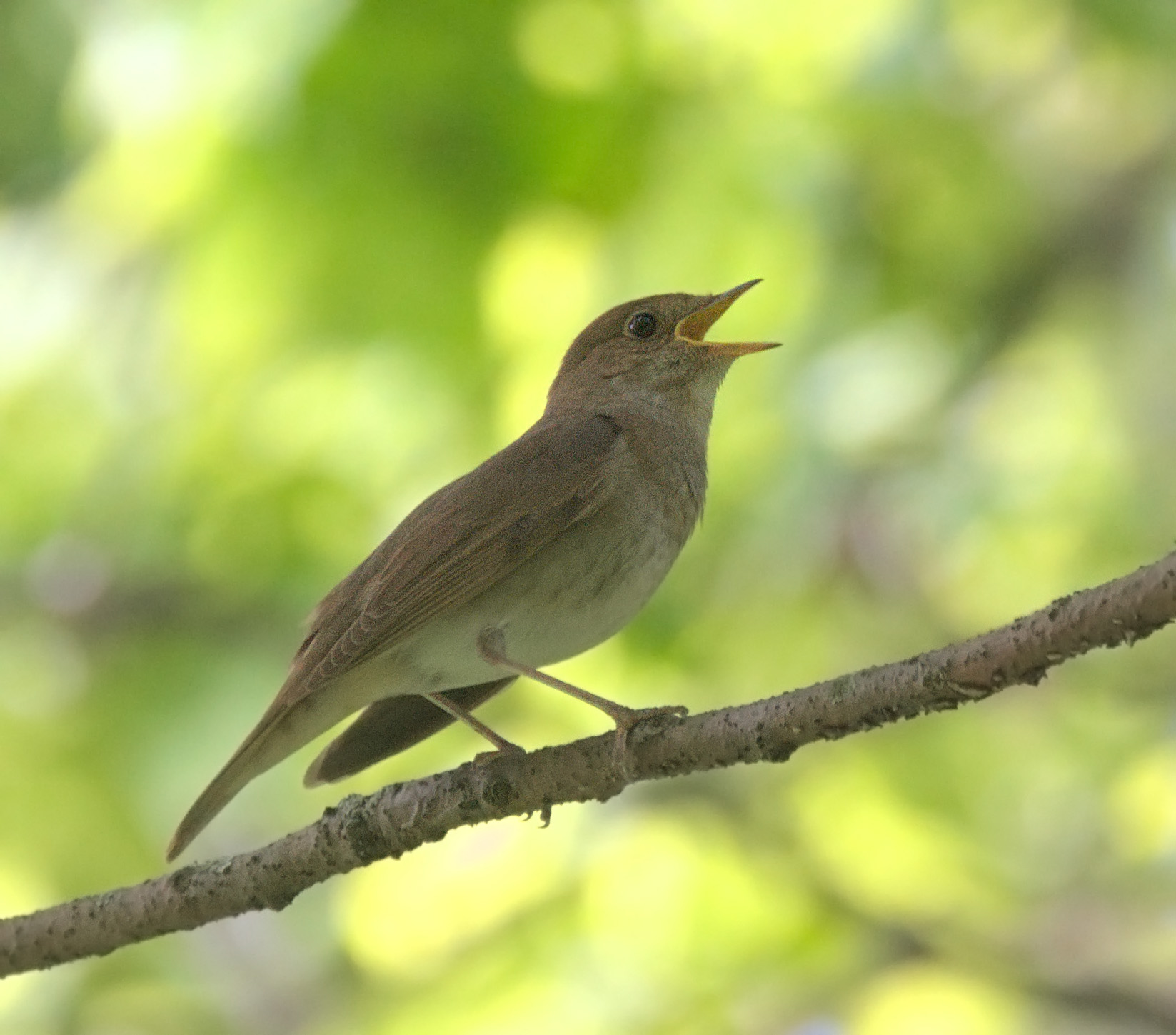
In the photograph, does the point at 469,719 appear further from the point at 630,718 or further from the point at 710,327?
the point at 710,327

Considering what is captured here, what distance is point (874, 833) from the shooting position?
6.89 metres

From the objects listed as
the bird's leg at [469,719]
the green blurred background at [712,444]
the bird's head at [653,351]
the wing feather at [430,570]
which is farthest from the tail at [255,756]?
the bird's head at [653,351]

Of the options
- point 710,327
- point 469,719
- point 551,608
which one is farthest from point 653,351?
point 469,719

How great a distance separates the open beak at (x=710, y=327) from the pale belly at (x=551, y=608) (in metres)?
0.86

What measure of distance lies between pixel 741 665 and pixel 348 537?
1765 mm

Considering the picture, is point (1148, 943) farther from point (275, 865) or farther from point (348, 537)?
point (275, 865)

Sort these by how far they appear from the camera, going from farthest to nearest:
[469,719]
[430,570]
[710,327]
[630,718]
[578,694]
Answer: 1. [710,327]
2. [469,719]
3. [430,570]
4. [578,694]
5. [630,718]

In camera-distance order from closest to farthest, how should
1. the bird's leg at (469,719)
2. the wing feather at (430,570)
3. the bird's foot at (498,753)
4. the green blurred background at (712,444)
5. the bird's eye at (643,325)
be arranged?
the bird's foot at (498,753) < the bird's leg at (469,719) < the wing feather at (430,570) < the green blurred background at (712,444) < the bird's eye at (643,325)

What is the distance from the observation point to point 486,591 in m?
4.73

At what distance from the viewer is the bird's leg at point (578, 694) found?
12.4 ft

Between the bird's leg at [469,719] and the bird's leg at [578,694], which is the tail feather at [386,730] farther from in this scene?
the bird's leg at [578,694]

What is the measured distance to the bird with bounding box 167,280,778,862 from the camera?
15.3 feet

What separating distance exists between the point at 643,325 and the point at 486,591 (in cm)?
155

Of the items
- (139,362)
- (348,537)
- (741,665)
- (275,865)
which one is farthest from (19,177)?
(741,665)
